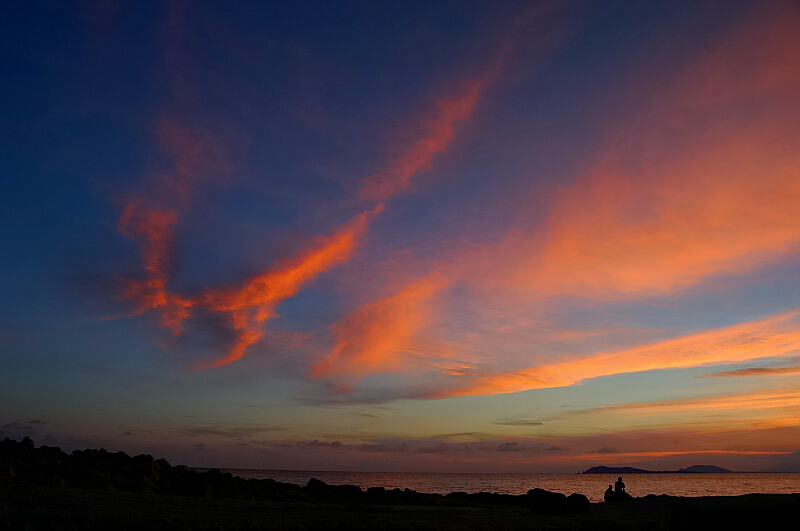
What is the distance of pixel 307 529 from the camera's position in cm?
1983

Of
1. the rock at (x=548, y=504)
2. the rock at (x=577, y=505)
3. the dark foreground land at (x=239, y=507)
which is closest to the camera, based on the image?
the dark foreground land at (x=239, y=507)

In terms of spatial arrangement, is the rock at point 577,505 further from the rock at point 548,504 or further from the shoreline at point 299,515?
the shoreline at point 299,515

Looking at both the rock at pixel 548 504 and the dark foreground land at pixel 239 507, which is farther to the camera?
the rock at pixel 548 504

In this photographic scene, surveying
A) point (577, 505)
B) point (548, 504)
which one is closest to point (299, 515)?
point (548, 504)

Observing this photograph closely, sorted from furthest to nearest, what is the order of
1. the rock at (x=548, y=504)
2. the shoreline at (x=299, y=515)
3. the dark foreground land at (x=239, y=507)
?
the rock at (x=548, y=504) → the dark foreground land at (x=239, y=507) → the shoreline at (x=299, y=515)

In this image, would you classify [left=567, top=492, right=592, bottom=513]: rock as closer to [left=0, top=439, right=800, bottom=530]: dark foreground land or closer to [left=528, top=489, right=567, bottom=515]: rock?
[left=0, top=439, right=800, bottom=530]: dark foreground land

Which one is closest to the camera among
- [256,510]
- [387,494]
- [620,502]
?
[256,510]

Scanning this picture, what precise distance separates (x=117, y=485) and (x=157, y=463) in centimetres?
1268

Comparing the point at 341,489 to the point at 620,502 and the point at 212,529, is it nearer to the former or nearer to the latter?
the point at 620,502

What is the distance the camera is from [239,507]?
25719mm

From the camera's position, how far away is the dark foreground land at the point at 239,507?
1912 centimetres

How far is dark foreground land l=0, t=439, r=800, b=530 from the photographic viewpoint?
19.1 metres

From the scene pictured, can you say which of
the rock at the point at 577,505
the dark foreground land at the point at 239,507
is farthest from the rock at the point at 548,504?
the rock at the point at 577,505

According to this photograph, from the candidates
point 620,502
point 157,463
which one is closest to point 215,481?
point 157,463
